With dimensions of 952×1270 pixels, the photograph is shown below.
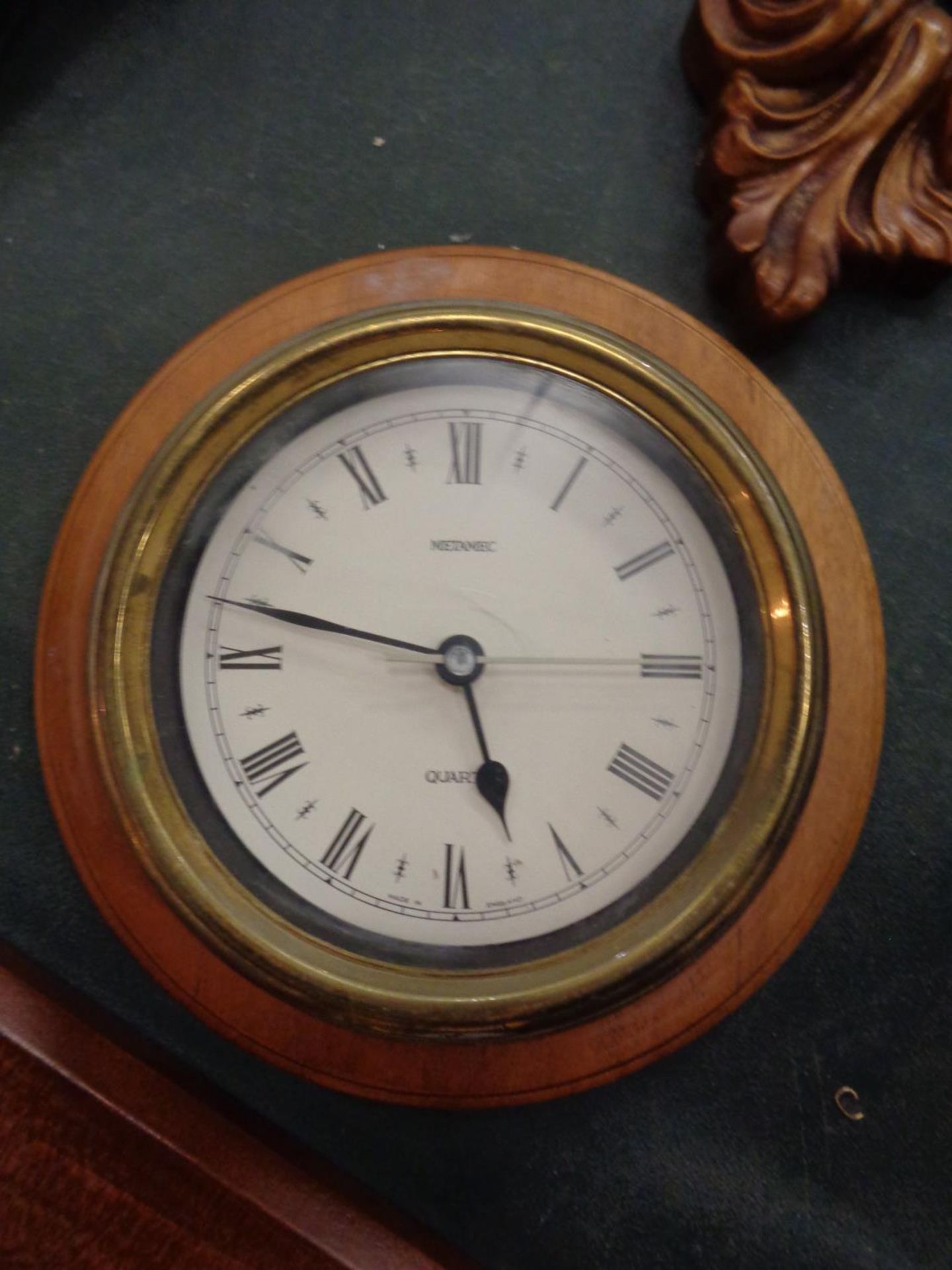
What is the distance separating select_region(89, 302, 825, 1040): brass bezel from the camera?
569 millimetres

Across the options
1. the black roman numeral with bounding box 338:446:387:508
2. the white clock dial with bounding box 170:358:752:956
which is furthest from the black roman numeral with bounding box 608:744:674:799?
the black roman numeral with bounding box 338:446:387:508

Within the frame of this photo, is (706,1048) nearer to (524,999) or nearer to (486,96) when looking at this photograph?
(524,999)

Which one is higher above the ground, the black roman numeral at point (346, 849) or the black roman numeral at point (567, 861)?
the black roman numeral at point (346, 849)

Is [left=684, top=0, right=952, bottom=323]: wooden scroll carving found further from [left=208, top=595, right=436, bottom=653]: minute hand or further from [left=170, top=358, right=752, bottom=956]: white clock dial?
[left=208, top=595, right=436, bottom=653]: minute hand

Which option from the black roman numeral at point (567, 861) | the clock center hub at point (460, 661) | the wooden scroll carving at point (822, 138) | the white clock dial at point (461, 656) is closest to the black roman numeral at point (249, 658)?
the white clock dial at point (461, 656)

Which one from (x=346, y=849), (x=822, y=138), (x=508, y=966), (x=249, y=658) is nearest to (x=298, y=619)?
(x=249, y=658)

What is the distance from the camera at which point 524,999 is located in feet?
1.85

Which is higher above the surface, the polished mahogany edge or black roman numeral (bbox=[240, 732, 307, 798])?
black roman numeral (bbox=[240, 732, 307, 798])

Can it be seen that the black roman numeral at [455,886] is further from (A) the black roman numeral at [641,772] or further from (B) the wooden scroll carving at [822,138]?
(B) the wooden scroll carving at [822,138]

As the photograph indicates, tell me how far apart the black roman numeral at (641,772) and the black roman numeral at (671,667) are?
0.16 feet

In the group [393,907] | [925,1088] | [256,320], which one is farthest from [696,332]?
[925,1088]

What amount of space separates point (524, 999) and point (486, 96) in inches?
24.2

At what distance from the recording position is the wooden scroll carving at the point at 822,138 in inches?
23.4

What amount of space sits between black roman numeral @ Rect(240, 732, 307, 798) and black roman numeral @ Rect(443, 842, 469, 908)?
11 cm
